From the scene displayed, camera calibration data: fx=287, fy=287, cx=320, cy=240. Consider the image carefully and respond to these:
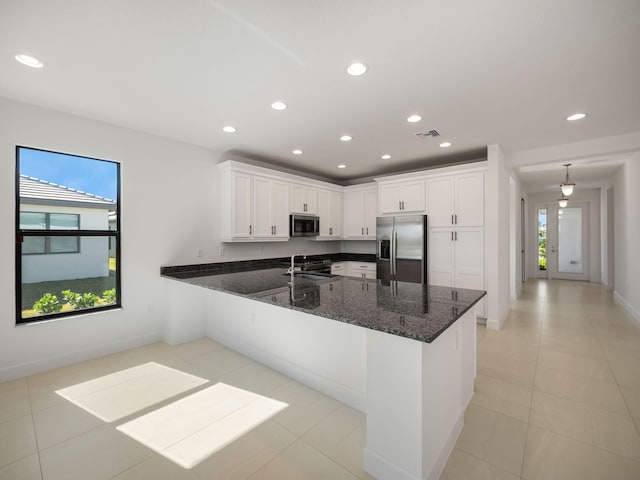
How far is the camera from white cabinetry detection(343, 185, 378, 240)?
18.1 ft

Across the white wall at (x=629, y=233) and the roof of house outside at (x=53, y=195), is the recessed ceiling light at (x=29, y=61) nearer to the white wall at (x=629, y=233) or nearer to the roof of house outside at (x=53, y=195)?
the roof of house outside at (x=53, y=195)

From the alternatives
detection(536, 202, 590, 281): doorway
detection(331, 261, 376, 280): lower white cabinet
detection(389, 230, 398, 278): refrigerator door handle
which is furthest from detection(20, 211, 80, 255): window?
detection(536, 202, 590, 281): doorway

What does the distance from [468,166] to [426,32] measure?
9.39 feet

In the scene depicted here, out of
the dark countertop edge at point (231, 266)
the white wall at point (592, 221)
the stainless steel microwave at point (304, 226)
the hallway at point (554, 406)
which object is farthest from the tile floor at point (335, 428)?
the white wall at point (592, 221)

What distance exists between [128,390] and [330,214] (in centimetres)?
402

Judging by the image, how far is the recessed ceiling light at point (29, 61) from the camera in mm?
1968

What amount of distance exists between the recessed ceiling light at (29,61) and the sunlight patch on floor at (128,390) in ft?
8.42

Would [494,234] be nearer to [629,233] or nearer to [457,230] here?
[457,230]

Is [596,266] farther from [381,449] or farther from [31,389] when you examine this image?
[31,389]

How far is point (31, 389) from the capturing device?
2477 millimetres

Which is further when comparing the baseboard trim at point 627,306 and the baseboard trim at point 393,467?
the baseboard trim at point 627,306

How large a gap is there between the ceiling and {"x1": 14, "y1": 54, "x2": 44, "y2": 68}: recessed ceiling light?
44 millimetres

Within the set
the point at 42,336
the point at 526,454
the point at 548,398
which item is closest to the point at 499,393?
the point at 548,398

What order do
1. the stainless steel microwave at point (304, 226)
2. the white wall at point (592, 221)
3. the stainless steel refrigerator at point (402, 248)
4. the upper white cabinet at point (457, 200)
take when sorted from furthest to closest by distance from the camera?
1. the white wall at point (592, 221)
2. the stainless steel microwave at point (304, 226)
3. the stainless steel refrigerator at point (402, 248)
4. the upper white cabinet at point (457, 200)
